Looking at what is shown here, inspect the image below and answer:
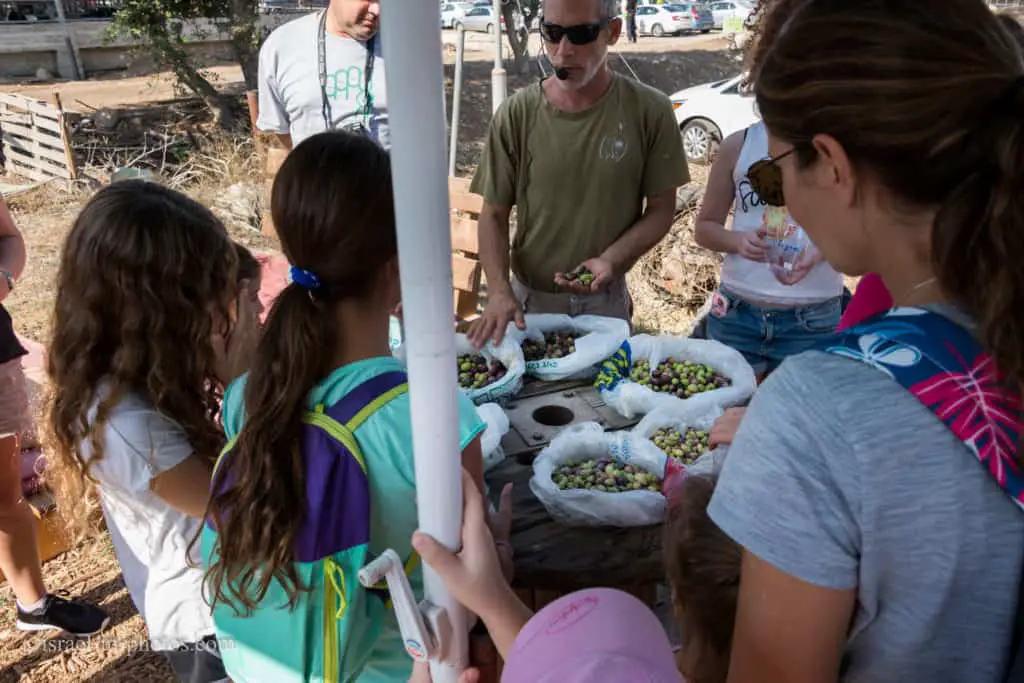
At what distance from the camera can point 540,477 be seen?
1.79m

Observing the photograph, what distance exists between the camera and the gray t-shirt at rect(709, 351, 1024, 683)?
0.78 m

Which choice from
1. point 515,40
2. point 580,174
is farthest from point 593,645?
point 515,40

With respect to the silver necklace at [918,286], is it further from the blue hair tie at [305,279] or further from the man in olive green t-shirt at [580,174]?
the man in olive green t-shirt at [580,174]

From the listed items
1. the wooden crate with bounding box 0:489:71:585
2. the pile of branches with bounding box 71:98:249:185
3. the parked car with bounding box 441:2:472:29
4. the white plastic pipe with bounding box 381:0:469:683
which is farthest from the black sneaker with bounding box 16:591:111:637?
the parked car with bounding box 441:2:472:29

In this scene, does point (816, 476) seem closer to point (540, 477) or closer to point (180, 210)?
point (540, 477)

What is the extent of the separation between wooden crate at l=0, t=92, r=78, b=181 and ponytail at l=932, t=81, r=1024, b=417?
10240mm

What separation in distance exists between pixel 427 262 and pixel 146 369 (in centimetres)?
101

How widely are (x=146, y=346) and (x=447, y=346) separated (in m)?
0.97

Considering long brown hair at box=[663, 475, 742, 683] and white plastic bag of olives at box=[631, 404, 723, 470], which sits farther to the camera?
white plastic bag of olives at box=[631, 404, 723, 470]

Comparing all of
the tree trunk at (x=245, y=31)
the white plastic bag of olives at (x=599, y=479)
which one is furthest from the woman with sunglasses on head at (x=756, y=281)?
the tree trunk at (x=245, y=31)

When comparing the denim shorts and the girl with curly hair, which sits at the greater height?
the girl with curly hair

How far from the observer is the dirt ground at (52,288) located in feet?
9.07

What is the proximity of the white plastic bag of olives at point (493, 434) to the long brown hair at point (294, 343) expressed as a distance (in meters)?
0.63

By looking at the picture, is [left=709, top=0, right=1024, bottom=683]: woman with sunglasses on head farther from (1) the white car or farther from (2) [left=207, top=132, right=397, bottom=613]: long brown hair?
(1) the white car
